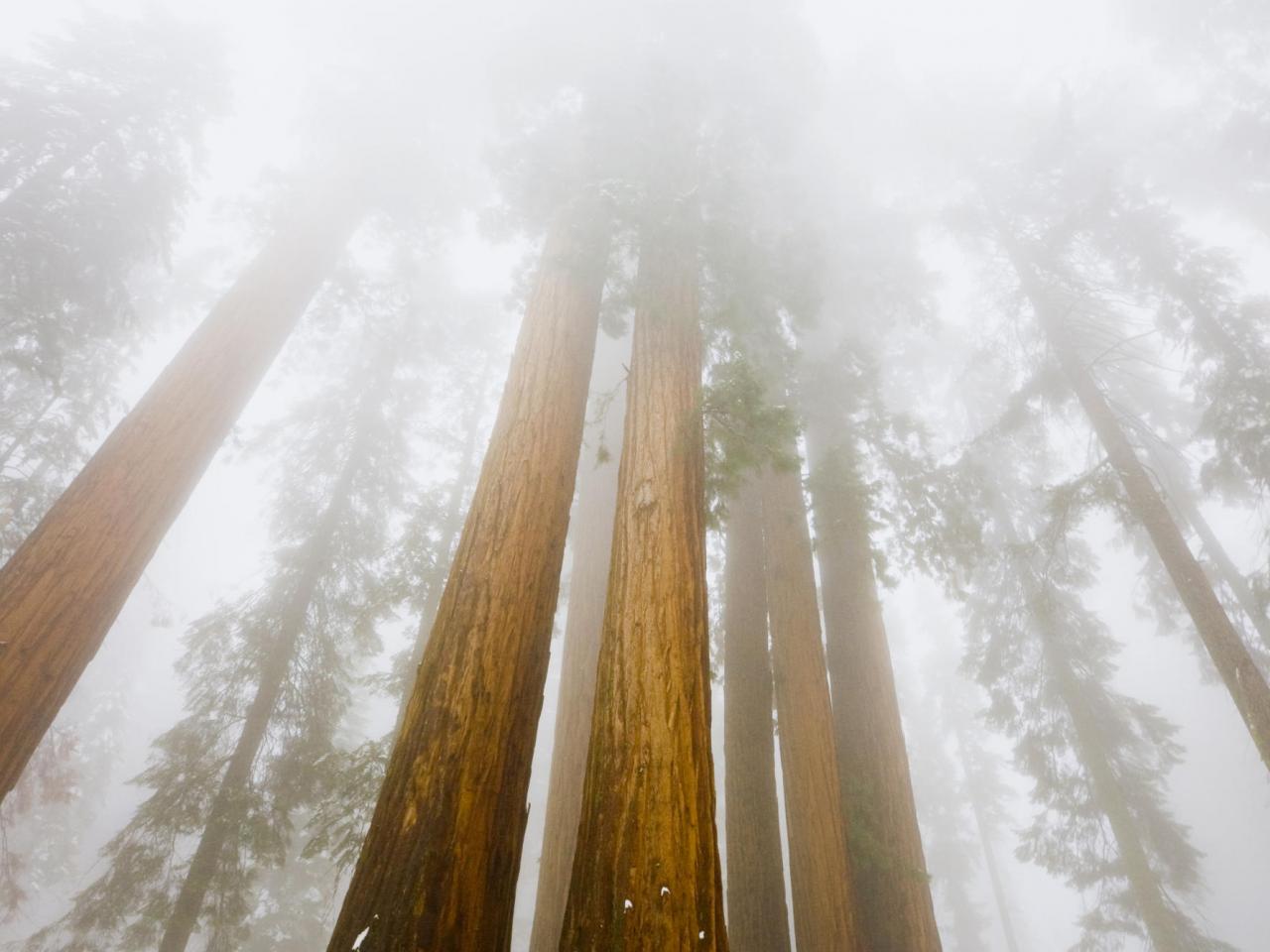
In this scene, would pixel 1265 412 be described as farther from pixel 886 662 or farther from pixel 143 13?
pixel 143 13

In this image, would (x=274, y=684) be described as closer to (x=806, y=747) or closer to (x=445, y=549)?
(x=445, y=549)

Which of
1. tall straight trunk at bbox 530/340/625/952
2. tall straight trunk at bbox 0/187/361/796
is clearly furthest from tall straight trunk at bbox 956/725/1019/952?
tall straight trunk at bbox 0/187/361/796

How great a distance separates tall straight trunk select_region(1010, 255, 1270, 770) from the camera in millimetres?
5859

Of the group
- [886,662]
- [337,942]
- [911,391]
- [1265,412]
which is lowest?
[337,942]

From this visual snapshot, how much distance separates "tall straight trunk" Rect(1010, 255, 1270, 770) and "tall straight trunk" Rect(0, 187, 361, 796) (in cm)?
1069

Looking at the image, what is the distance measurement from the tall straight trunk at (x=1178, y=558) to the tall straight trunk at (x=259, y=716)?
1185 cm

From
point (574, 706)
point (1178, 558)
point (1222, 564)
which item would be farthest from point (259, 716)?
point (1222, 564)

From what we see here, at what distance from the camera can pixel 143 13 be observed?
8789 millimetres

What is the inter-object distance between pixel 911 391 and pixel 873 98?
8057 millimetres

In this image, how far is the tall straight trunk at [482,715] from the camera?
2.38 m

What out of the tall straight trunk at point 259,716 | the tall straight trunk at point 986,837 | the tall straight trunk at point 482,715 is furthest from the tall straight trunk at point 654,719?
the tall straight trunk at point 986,837

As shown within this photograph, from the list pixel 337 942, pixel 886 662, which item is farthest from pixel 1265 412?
pixel 337 942

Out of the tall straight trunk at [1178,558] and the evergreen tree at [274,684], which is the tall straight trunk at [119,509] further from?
the tall straight trunk at [1178,558]

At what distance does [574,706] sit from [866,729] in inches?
125
